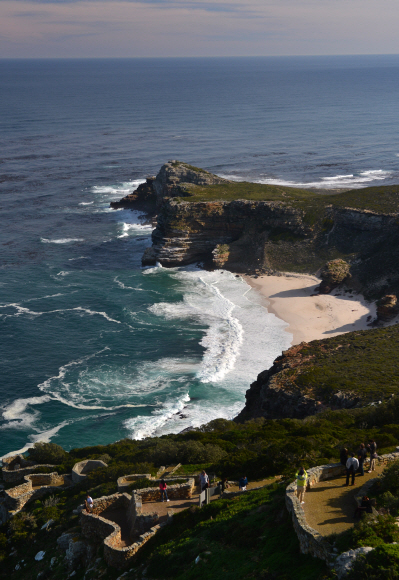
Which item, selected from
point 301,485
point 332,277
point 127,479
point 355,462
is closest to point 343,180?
point 332,277

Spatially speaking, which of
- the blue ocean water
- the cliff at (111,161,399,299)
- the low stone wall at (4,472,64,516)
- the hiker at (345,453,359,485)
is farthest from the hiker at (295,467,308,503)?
the cliff at (111,161,399,299)

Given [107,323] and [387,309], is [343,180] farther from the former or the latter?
[107,323]

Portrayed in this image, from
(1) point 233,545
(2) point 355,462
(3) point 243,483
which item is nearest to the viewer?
(1) point 233,545

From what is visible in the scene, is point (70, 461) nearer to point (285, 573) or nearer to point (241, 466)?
point (241, 466)

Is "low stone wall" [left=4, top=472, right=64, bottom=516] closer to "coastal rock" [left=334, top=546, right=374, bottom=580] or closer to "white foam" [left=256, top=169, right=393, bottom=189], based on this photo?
"coastal rock" [left=334, top=546, right=374, bottom=580]

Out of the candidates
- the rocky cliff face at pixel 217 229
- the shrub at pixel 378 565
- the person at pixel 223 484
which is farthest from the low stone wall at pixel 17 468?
the rocky cliff face at pixel 217 229

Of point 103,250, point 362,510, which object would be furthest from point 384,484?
point 103,250
